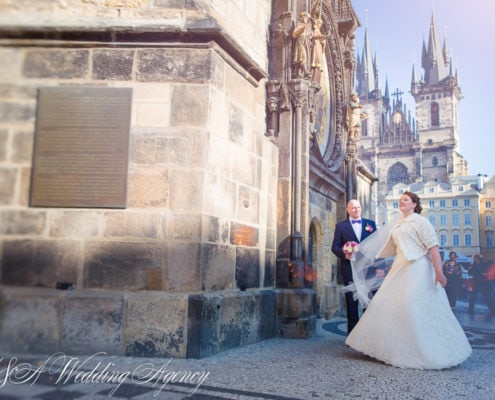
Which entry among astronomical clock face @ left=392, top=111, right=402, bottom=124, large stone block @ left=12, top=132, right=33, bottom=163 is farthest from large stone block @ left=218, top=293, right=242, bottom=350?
astronomical clock face @ left=392, top=111, right=402, bottom=124

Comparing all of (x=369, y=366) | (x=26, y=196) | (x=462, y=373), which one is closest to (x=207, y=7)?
(x=26, y=196)

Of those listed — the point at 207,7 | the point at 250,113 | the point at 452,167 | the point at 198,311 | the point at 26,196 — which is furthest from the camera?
the point at 452,167

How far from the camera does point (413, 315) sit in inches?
177

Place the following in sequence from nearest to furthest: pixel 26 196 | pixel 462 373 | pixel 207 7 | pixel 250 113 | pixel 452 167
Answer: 1. pixel 462 373
2. pixel 26 196
3. pixel 207 7
4. pixel 250 113
5. pixel 452 167

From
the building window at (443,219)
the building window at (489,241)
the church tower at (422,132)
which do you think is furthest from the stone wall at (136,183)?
the church tower at (422,132)

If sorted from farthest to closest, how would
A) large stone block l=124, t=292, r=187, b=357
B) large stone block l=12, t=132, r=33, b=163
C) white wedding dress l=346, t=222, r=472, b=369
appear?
large stone block l=12, t=132, r=33, b=163 < large stone block l=124, t=292, r=187, b=357 < white wedding dress l=346, t=222, r=472, b=369

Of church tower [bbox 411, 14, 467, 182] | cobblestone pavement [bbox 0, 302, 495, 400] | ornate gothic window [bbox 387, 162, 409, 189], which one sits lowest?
cobblestone pavement [bbox 0, 302, 495, 400]

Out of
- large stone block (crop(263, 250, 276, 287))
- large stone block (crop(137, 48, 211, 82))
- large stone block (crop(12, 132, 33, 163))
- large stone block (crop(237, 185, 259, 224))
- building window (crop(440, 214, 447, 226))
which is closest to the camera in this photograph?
large stone block (crop(12, 132, 33, 163))

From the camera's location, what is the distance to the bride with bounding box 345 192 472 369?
173 inches

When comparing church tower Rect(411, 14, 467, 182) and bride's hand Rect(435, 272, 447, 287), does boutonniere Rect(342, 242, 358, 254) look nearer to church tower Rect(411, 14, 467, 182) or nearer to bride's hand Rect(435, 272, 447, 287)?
bride's hand Rect(435, 272, 447, 287)

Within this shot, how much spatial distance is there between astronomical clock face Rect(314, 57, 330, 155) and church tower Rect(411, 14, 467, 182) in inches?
2837

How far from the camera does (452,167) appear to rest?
251 ft

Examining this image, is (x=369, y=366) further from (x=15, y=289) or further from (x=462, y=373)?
(x=15, y=289)

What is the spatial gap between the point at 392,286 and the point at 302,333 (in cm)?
191
